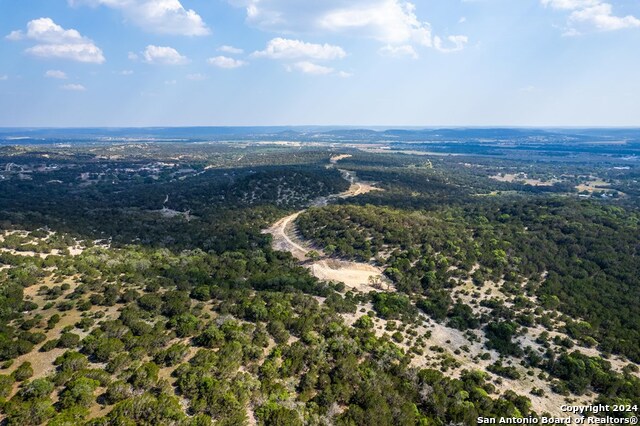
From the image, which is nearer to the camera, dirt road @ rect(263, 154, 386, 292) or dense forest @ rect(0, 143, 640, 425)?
dense forest @ rect(0, 143, 640, 425)

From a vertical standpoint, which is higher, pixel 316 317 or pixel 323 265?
pixel 316 317

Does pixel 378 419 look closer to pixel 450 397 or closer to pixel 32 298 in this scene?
pixel 450 397

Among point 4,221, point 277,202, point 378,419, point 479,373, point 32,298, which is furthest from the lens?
point 277,202

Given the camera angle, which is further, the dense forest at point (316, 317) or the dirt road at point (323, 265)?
the dirt road at point (323, 265)

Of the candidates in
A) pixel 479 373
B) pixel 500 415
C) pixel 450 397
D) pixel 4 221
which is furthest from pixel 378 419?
pixel 4 221

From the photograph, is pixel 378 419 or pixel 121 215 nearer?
pixel 378 419

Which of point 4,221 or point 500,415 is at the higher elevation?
point 4,221

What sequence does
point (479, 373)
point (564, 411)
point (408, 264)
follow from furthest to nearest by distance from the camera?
point (408, 264) → point (479, 373) → point (564, 411)

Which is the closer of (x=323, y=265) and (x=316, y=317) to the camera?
(x=316, y=317)
